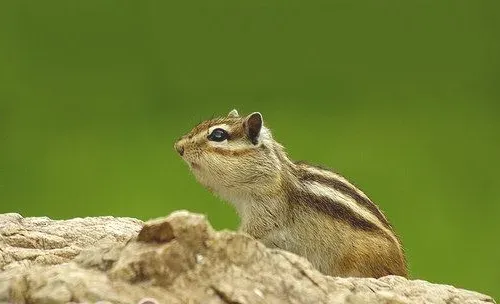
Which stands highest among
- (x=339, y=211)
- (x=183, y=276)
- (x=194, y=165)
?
(x=194, y=165)

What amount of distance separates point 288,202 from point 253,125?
234 millimetres

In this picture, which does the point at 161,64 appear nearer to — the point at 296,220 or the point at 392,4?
the point at 392,4

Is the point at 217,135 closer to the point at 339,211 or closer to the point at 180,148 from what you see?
the point at 180,148

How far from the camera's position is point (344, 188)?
9.72 ft

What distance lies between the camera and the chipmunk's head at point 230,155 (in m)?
2.91

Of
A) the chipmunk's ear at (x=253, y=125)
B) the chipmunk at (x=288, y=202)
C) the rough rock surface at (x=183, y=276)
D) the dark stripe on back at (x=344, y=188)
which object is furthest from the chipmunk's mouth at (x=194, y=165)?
the rough rock surface at (x=183, y=276)

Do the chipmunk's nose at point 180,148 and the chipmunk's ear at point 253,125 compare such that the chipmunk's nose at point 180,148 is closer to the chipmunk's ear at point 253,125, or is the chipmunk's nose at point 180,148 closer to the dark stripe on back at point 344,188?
the chipmunk's ear at point 253,125

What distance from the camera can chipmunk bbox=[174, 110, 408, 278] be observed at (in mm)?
2822

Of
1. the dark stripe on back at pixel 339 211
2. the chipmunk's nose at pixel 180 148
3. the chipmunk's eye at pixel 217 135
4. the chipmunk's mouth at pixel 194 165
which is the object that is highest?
the chipmunk's eye at pixel 217 135

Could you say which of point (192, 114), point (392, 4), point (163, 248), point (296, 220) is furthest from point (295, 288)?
point (392, 4)

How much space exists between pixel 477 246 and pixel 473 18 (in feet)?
3.27

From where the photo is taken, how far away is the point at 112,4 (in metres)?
4.37

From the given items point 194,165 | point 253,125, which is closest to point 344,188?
point 253,125

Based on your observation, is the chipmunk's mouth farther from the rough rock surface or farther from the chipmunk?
the rough rock surface
